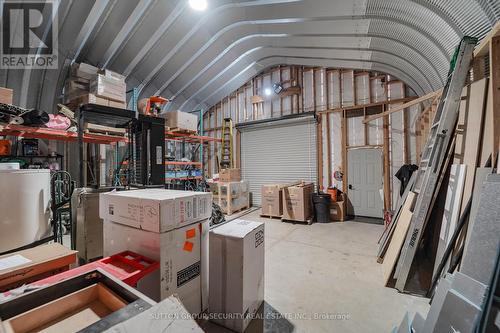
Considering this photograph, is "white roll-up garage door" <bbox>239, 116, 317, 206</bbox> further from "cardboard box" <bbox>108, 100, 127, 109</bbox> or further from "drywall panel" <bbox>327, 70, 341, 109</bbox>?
"cardboard box" <bbox>108, 100, 127, 109</bbox>

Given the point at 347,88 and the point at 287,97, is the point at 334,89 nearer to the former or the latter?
the point at 347,88

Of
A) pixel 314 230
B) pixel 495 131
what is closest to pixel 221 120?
pixel 314 230

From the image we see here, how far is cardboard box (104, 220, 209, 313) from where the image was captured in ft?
5.27

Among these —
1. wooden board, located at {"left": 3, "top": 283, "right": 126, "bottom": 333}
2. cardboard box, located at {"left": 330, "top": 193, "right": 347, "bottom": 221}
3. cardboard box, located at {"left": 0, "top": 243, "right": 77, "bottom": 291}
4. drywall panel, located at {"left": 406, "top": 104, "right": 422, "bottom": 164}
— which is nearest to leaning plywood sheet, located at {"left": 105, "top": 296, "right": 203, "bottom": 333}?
wooden board, located at {"left": 3, "top": 283, "right": 126, "bottom": 333}

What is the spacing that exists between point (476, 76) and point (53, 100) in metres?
7.17

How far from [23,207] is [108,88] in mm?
3285

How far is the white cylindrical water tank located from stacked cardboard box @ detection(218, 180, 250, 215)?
4.34 meters

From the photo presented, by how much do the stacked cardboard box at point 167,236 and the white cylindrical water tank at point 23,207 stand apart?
95 centimetres

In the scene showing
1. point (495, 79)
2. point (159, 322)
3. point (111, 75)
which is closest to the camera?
point (159, 322)

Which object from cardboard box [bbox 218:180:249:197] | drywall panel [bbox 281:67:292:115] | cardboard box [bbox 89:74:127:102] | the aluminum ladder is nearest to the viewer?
the aluminum ladder

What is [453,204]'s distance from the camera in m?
2.34

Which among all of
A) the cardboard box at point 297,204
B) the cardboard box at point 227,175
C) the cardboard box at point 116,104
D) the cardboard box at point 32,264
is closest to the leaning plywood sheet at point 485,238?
the cardboard box at point 32,264

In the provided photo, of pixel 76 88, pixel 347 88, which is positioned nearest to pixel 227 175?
pixel 76 88

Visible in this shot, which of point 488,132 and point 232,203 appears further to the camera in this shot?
point 232,203
